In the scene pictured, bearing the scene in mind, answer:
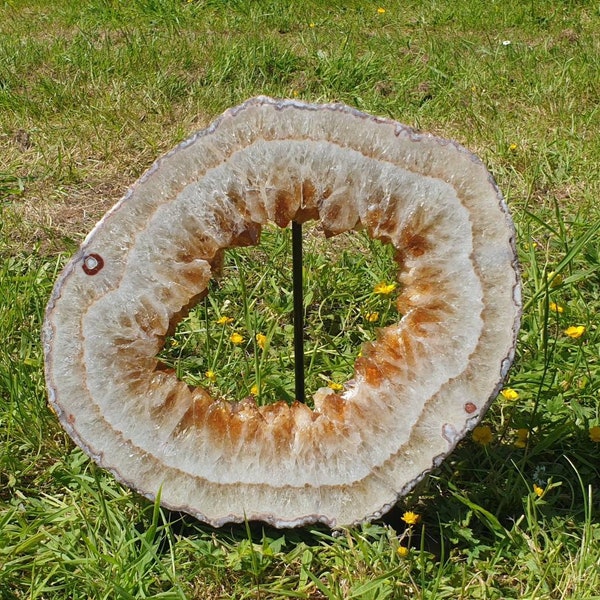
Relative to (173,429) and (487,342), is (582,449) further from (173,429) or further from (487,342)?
(173,429)

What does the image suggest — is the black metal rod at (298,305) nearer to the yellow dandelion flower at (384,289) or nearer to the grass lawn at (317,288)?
the grass lawn at (317,288)

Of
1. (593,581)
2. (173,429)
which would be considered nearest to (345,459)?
(173,429)

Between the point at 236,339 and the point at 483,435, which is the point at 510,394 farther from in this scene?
the point at 236,339

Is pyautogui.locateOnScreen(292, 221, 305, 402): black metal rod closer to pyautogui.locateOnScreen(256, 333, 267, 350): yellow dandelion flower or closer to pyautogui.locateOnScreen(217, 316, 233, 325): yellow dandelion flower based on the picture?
pyautogui.locateOnScreen(256, 333, 267, 350): yellow dandelion flower

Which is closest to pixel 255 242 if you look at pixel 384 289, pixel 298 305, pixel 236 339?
pixel 298 305

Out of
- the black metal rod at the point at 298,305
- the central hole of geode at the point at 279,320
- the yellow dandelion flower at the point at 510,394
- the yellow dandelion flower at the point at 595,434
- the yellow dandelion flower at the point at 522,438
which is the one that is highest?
the black metal rod at the point at 298,305

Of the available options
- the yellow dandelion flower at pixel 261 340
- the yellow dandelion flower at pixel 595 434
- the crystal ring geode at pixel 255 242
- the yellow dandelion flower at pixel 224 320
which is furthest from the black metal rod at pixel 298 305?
the yellow dandelion flower at pixel 595 434

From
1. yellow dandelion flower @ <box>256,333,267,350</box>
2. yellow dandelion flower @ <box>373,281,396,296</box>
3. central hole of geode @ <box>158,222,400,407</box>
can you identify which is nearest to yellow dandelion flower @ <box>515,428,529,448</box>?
central hole of geode @ <box>158,222,400,407</box>
